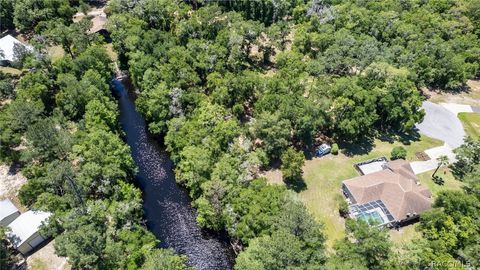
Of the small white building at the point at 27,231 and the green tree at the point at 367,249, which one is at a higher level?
the green tree at the point at 367,249

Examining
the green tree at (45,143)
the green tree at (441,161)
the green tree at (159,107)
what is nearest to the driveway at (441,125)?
the green tree at (441,161)

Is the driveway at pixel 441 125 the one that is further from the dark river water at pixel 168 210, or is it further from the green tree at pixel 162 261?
the green tree at pixel 162 261

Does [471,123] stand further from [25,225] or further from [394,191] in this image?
[25,225]

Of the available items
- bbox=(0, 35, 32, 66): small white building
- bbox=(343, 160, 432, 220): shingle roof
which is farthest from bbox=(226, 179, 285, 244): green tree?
bbox=(0, 35, 32, 66): small white building

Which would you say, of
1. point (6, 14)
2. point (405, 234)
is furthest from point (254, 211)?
point (6, 14)

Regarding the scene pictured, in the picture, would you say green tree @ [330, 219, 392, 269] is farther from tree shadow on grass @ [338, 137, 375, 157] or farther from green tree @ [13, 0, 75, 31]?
green tree @ [13, 0, 75, 31]
